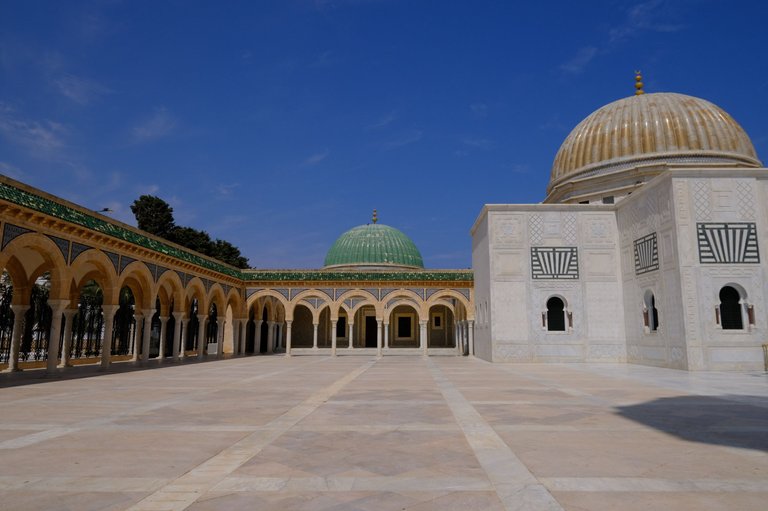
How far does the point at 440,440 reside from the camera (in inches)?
201

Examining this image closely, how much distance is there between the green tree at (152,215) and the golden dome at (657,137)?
24456 mm

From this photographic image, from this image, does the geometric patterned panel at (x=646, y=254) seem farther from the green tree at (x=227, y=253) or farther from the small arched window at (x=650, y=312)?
the green tree at (x=227, y=253)

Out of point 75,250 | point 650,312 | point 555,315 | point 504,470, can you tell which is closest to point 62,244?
point 75,250

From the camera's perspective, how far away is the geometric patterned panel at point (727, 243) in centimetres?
1466

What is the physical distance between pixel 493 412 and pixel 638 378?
6917mm

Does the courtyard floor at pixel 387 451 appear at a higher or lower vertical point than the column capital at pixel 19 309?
lower

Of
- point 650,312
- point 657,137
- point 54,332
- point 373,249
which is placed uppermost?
point 657,137

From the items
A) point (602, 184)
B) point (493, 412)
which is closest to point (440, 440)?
point (493, 412)

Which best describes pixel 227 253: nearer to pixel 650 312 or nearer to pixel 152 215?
pixel 152 215

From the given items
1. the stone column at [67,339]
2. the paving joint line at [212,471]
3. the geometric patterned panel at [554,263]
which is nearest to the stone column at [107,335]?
the stone column at [67,339]

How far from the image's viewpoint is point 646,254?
55.0ft

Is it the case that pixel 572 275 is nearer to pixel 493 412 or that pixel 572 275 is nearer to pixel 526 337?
pixel 526 337

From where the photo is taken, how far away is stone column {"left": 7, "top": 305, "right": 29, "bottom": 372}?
48.9 feet

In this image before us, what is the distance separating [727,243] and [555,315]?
607 centimetres
